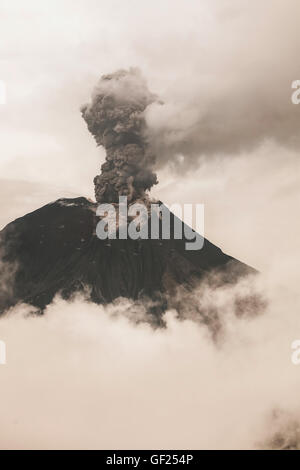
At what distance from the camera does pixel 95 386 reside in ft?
295

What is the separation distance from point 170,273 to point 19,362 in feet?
85.0

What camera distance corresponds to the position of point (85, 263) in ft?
290

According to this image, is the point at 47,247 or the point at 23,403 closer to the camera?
the point at 23,403

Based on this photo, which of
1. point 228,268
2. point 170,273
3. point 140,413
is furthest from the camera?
point 228,268

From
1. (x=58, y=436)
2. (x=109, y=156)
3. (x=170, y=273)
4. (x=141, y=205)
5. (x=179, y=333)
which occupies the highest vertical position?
(x=109, y=156)

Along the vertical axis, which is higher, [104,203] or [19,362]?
[104,203]

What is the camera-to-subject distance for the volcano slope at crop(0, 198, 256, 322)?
86.4 m

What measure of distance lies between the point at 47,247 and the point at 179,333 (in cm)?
2199

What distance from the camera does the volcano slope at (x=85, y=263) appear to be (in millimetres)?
86375

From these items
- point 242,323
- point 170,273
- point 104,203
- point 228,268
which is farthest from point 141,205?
point 242,323

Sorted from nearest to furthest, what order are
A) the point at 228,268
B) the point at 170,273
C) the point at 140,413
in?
1. the point at 140,413
2. the point at 170,273
3. the point at 228,268

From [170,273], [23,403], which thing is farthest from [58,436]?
[170,273]

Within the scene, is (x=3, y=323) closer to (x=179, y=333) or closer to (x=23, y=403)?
(x=23, y=403)

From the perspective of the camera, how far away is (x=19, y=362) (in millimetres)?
94500
